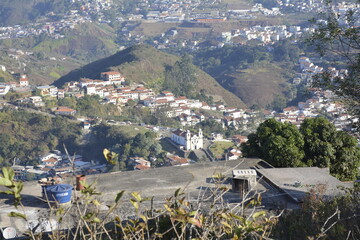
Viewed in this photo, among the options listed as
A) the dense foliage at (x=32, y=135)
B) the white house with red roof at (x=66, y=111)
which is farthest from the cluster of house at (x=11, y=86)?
the white house with red roof at (x=66, y=111)

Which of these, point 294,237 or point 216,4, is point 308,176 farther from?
point 216,4

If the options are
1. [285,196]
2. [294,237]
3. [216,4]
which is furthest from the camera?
[216,4]

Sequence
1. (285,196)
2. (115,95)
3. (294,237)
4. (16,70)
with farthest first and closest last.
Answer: (16,70) < (115,95) < (285,196) < (294,237)

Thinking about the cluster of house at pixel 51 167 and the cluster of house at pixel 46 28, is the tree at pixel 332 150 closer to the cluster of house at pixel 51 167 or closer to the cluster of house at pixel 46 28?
the cluster of house at pixel 51 167

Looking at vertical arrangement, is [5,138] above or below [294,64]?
above

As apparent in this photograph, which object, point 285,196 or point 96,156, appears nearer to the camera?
point 285,196

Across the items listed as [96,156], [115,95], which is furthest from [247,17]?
[96,156]

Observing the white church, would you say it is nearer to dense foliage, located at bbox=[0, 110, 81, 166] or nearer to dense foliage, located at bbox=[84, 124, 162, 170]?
dense foliage, located at bbox=[84, 124, 162, 170]
